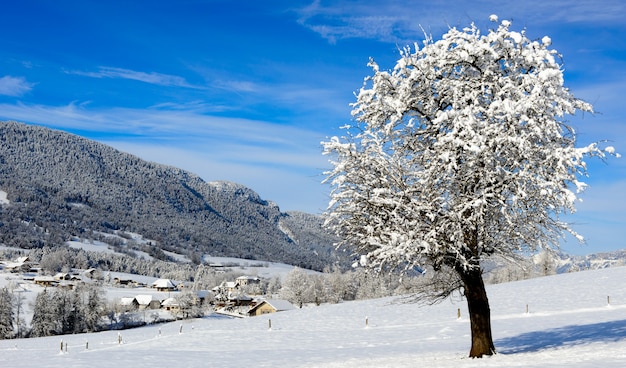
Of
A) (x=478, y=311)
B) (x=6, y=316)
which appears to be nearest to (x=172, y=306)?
(x=6, y=316)

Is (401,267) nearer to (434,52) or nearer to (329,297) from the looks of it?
(434,52)

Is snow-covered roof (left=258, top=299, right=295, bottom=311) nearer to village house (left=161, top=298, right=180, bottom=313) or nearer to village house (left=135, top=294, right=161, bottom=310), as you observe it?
village house (left=161, top=298, right=180, bottom=313)

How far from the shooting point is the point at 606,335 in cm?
2469

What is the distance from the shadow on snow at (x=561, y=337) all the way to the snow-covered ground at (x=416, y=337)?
0.22ft

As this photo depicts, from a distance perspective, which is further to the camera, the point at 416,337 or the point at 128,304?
the point at 128,304

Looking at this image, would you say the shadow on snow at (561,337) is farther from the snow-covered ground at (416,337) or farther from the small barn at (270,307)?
the small barn at (270,307)

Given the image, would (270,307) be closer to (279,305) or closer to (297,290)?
(279,305)

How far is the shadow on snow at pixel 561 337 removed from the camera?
76.1 ft

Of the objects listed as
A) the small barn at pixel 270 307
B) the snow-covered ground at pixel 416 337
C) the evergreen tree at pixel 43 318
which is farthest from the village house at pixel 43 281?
the snow-covered ground at pixel 416 337

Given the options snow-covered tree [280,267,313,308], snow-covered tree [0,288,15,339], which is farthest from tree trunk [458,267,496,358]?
snow-covered tree [280,267,313,308]

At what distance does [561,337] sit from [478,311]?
10.6 metres

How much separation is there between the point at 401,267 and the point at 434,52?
773 centimetres

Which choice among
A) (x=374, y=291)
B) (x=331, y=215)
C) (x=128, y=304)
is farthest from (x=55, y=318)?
(x=331, y=215)

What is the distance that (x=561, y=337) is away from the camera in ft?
88.4
